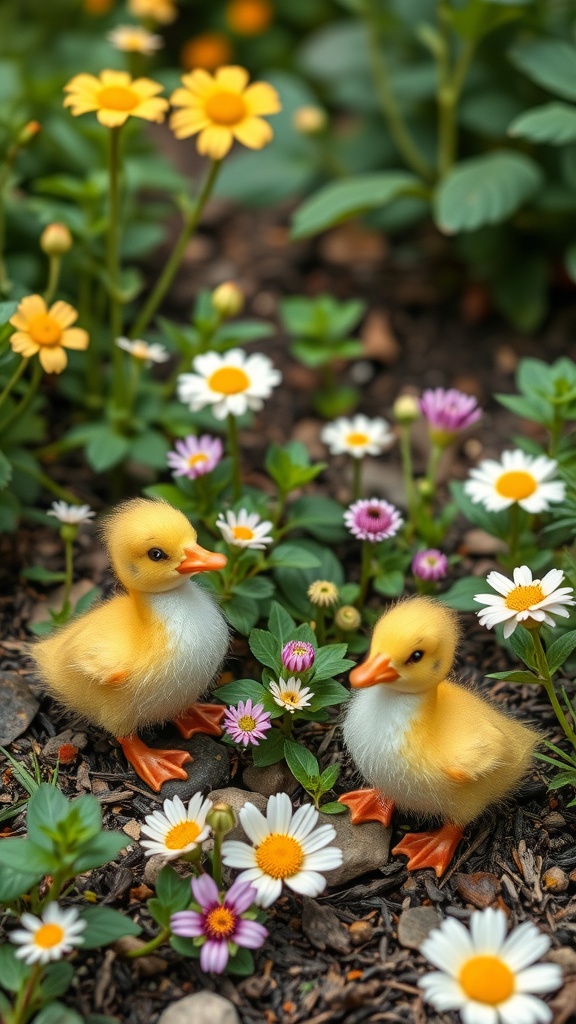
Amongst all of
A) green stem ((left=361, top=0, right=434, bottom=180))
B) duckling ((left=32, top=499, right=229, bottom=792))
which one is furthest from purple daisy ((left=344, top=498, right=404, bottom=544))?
green stem ((left=361, top=0, right=434, bottom=180))

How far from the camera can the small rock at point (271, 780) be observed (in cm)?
212

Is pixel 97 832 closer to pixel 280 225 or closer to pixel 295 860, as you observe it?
pixel 295 860

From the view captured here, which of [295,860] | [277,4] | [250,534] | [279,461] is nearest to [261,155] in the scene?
[277,4]

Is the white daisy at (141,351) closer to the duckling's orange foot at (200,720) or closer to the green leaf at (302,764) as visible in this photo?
the duckling's orange foot at (200,720)

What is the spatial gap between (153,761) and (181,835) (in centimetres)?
28

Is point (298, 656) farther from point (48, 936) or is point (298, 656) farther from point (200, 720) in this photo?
point (48, 936)

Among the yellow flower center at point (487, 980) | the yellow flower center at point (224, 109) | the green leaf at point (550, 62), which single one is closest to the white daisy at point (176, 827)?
the yellow flower center at point (487, 980)

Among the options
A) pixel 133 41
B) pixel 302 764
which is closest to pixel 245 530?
pixel 302 764

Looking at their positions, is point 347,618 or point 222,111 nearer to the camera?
point 347,618

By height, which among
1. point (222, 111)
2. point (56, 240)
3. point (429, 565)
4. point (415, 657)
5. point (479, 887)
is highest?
point (222, 111)

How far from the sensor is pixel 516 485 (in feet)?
7.61

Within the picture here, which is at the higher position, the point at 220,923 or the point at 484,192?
the point at 484,192

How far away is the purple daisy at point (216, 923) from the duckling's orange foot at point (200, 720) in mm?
425

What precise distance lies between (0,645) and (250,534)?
66 cm
